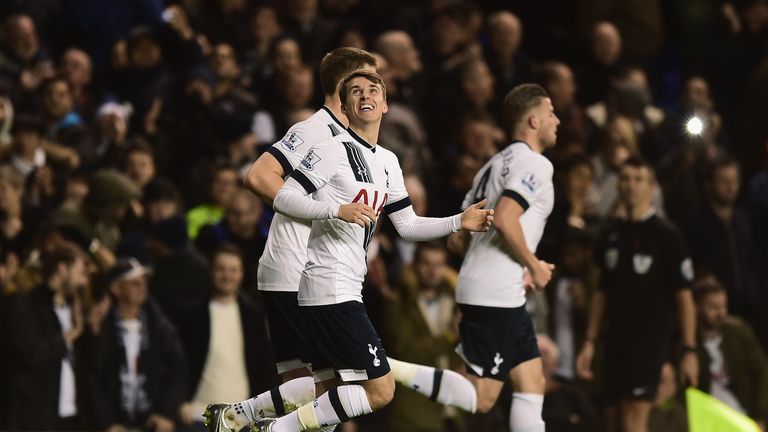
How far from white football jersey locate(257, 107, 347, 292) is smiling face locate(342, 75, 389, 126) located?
39cm

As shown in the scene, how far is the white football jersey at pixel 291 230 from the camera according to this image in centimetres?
719

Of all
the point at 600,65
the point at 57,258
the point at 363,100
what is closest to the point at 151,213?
the point at 57,258

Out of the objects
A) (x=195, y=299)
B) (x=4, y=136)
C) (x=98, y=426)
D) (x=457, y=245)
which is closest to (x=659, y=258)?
(x=457, y=245)

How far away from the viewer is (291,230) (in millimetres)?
7344

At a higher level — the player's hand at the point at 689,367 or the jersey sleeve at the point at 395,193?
→ the jersey sleeve at the point at 395,193

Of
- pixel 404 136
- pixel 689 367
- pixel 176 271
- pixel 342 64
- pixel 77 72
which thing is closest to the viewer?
pixel 342 64

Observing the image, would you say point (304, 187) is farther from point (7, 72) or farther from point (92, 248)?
point (7, 72)

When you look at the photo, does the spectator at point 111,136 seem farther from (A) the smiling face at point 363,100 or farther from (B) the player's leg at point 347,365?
(B) the player's leg at point 347,365

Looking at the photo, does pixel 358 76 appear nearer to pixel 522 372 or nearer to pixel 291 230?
pixel 291 230

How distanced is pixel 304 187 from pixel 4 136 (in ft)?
18.7

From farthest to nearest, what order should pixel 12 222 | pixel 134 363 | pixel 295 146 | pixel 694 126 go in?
pixel 694 126, pixel 12 222, pixel 134 363, pixel 295 146

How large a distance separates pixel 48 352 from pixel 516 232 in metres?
3.64

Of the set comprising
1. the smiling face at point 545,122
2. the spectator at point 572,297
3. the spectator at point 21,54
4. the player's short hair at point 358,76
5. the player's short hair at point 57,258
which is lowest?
the spectator at point 572,297

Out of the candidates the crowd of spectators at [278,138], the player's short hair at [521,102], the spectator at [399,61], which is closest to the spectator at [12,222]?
the crowd of spectators at [278,138]
